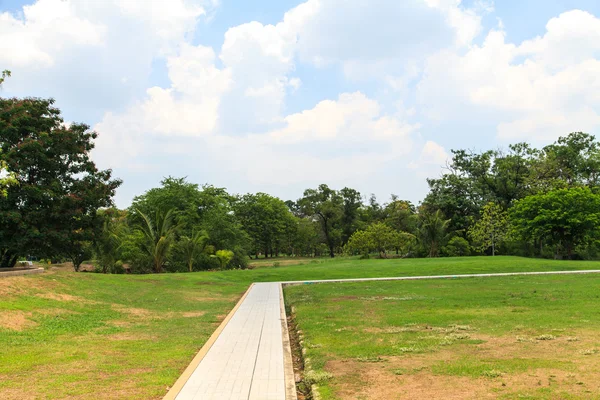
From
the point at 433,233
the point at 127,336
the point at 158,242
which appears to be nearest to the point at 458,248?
the point at 433,233

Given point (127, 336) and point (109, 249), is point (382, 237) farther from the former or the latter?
point (127, 336)

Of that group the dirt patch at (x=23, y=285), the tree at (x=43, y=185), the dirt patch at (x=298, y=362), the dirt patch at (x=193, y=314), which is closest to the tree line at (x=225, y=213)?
the tree at (x=43, y=185)

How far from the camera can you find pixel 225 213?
39812mm

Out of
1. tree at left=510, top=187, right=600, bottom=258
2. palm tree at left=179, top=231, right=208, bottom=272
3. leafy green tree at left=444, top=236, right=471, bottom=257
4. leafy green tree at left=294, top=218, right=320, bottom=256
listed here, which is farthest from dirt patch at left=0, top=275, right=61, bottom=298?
leafy green tree at left=294, top=218, right=320, bottom=256

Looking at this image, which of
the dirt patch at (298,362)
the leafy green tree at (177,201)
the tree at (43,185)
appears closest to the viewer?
the dirt patch at (298,362)

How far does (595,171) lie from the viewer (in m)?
44.6

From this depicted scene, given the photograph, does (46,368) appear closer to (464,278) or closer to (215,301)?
(215,301)

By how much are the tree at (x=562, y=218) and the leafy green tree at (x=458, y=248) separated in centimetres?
524

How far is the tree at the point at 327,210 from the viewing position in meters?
61.5

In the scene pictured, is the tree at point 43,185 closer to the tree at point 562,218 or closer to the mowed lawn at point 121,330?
the mowed lawn at point 121,330

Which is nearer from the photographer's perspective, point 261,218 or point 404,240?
point 404,240

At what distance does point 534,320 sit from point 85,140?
21.4 metres

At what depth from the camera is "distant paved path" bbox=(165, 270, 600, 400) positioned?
18.0 ft

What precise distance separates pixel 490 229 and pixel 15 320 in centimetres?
3769
